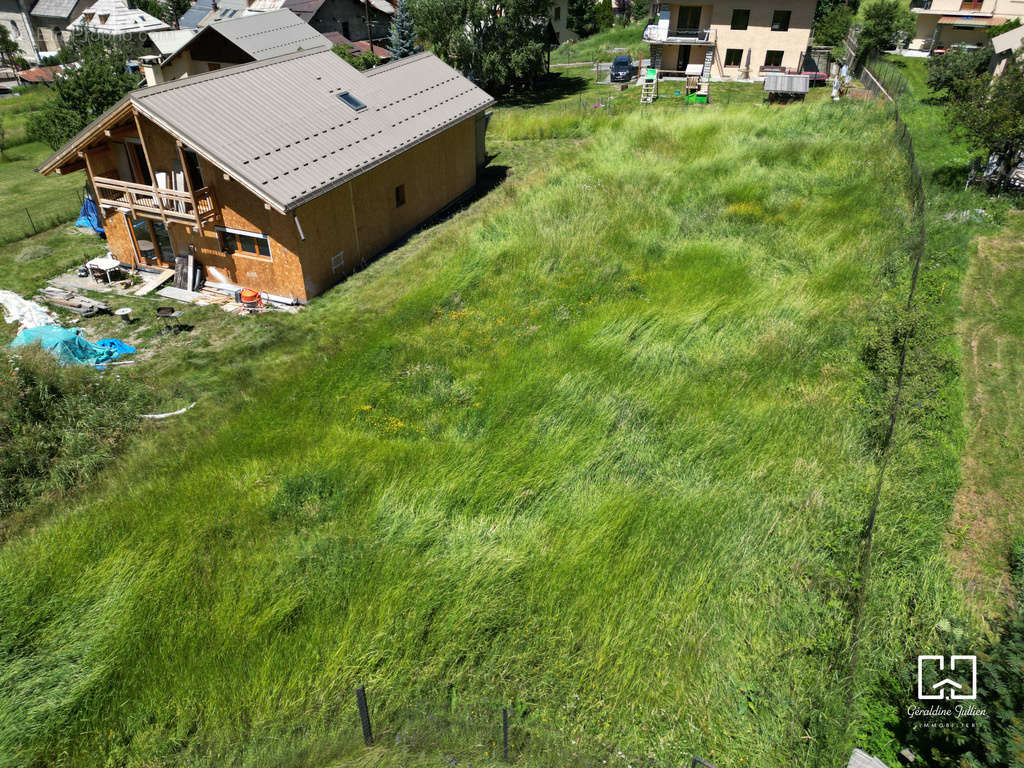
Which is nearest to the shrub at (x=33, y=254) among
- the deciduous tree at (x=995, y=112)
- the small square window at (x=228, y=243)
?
the small square window at (x=228, y=243)

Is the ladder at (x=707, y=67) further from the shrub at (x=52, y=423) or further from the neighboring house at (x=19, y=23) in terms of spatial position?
the neighboring house at (x=19, y=23)

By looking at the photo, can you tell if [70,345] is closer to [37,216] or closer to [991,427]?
[37,216]

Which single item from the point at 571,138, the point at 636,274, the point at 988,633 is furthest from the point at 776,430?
the point at 571,138

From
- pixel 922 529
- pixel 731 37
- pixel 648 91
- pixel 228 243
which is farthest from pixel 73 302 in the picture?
pixel 731 37

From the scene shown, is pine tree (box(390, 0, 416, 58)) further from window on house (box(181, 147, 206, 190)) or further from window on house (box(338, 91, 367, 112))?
window on house (box(181, 147, 206, 190))

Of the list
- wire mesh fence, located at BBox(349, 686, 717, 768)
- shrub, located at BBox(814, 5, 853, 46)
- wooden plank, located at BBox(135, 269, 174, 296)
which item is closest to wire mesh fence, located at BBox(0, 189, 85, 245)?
wooden plank, located at BBox(135, 269, 174, 296)

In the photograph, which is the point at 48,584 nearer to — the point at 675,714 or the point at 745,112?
the point at 675,714
